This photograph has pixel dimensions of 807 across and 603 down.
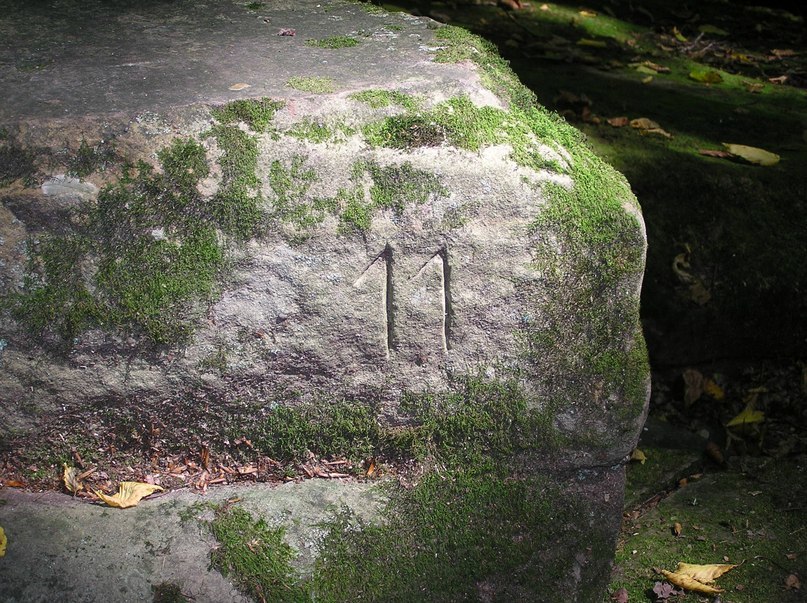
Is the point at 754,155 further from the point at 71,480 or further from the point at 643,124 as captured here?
the point at 71,480

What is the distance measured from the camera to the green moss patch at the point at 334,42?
102 inches

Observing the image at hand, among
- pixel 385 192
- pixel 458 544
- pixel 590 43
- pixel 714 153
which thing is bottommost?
pixel 458 544

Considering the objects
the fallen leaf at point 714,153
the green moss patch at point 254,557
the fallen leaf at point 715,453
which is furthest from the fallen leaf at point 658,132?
the green moss patch at point 254,557

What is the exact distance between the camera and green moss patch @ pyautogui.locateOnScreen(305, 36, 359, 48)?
260 centimetres

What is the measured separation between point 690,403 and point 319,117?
1.90m

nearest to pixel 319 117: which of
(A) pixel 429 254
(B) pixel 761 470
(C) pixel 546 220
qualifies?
(A) pixel 429 254

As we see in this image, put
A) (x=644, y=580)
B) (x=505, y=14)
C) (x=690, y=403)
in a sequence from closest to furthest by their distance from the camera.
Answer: (x=644, y=580) → (x=690, y=403) → (x=505, y=14)

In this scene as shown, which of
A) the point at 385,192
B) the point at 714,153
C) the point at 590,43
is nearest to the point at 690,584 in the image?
the point at 385,192

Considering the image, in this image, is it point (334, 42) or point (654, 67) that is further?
point (654, 67)

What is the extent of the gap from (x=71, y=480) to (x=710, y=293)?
7.67 ft

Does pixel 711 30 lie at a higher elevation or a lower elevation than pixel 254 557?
higher

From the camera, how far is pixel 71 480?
89.1 inches

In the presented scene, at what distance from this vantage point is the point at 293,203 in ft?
7.29

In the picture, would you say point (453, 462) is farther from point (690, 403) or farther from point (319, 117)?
point (690, 403)
